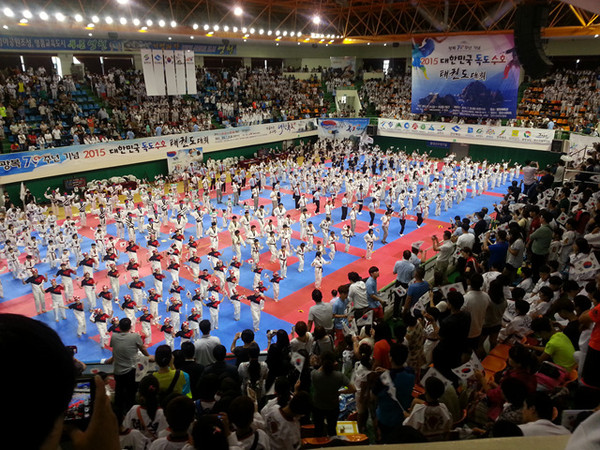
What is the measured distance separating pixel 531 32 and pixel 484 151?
833 inches

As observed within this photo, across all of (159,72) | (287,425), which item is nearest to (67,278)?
(287,425)

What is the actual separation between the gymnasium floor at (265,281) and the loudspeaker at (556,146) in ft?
30.8

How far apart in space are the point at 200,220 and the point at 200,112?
16011 mm

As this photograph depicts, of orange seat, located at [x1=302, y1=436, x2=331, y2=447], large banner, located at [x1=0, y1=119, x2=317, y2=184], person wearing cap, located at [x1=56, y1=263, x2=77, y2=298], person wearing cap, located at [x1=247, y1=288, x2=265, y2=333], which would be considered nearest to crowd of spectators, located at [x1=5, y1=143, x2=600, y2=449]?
orange seat, located at [x1=302, y1=436, x2=331, y2=447]

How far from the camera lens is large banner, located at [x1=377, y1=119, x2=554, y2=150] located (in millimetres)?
27672

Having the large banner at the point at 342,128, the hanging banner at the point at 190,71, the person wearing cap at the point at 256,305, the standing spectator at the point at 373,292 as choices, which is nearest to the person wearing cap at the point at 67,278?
the person wearing cap at the point at 256,305

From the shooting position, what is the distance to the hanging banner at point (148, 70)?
25.1 metres

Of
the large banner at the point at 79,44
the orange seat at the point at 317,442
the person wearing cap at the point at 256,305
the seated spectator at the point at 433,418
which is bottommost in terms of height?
the person wearing cap at the point at 256,305

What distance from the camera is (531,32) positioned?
11.8 meters

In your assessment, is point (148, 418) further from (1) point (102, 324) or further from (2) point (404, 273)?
Result: (1) point (102, 324)

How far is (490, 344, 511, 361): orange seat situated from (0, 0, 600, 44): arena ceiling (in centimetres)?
1757

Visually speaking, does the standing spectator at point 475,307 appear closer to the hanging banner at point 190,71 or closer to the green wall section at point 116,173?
the green wall section at point 116,173

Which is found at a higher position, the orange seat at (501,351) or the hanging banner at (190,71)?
the hanging banner at (190,71)

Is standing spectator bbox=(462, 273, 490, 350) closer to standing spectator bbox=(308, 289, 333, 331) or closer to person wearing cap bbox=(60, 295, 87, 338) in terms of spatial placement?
standing spectator bbox=(308, 289, 333, 331)
